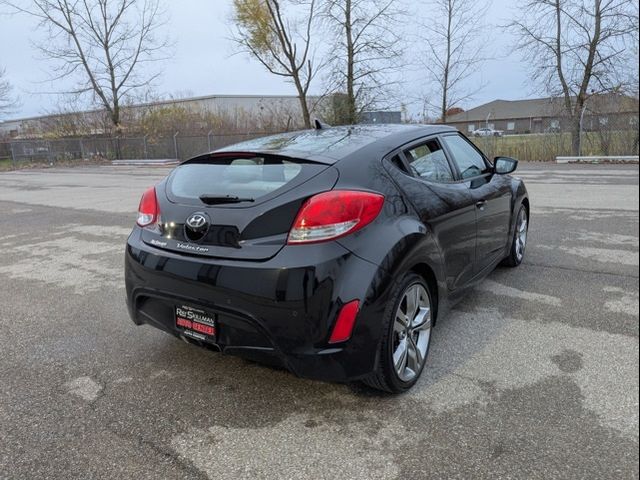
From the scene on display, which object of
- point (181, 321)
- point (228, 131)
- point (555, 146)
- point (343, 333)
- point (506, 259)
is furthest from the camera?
point (228, 131)

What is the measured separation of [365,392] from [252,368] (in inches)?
31.6

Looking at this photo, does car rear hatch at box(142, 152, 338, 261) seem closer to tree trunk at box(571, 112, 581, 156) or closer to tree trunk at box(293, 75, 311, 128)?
tree trunk at box(571, 112, 581, 156)

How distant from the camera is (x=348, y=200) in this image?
2.69 m

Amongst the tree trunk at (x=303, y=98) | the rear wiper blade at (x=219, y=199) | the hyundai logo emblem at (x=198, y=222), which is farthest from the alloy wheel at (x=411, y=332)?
the tree trunk at (x=303, y=98)

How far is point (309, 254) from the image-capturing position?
8.36ft

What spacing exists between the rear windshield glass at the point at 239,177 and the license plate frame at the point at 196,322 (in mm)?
688

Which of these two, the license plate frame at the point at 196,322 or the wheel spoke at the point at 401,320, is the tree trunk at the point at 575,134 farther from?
the license plate frame at the point at 196,322

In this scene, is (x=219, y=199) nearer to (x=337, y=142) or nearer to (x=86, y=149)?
(x=337, y=142)

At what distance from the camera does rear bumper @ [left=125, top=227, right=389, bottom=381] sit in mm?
2523

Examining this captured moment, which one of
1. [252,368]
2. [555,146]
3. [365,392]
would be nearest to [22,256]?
[252,368]

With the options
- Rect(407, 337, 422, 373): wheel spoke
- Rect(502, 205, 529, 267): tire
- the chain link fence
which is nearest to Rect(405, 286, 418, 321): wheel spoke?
Rect(407, 337, 422, 373): wheel spoke

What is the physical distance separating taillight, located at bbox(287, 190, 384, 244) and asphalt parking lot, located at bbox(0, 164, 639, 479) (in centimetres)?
103

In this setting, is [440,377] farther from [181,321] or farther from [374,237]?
[181,321]

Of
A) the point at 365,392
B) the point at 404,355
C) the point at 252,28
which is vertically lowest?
the point at 365,392
